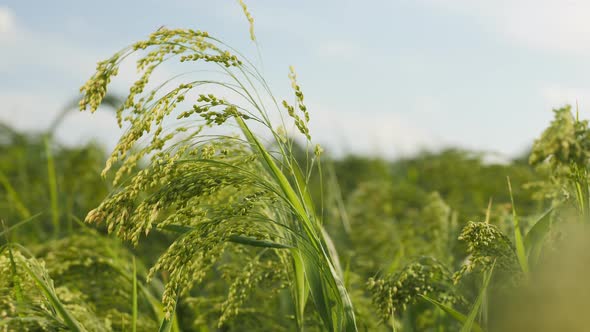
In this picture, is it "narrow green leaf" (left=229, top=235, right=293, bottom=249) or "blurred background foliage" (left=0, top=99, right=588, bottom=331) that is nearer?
"narrow green leaf" (left=229, top=235, right=293, bottom=249)

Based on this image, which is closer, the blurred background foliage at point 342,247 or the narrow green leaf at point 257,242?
the narrow green leaf at point 257,242

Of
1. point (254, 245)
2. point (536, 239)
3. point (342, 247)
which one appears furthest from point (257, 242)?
point (342, 247)

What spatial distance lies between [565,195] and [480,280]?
0.72m

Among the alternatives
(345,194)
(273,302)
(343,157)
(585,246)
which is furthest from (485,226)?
(343,157)

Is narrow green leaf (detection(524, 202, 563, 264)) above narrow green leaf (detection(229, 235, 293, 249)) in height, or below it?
below

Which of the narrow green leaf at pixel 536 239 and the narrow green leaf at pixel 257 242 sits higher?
the narrow green leaf at pixel 257 242

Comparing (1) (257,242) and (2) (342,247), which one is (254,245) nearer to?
(1) (257,242)

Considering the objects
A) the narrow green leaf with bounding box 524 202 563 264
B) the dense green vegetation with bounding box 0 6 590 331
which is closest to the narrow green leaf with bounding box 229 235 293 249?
the dense green vegetation with bounding box 0 6 590 331

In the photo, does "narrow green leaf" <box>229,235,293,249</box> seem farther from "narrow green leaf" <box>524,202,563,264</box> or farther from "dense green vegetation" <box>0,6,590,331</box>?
"narrow green leaf" <box>524,202,563,264</box>

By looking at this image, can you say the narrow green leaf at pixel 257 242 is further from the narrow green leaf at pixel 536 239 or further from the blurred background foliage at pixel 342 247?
the narrow green leaf at pixel 536 239

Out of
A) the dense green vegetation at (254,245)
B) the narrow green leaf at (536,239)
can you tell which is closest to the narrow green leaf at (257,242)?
the dense green vegetation at (254,245)

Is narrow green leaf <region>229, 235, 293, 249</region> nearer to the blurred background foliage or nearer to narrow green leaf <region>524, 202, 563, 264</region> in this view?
the blurred background foliage

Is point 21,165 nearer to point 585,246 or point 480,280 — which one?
point 480,280

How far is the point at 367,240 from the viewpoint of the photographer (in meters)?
4.69
